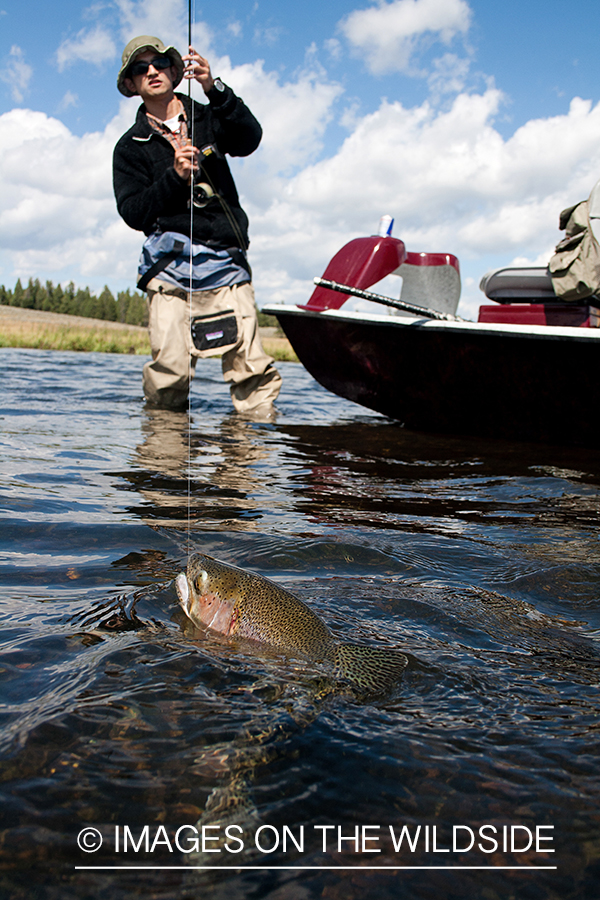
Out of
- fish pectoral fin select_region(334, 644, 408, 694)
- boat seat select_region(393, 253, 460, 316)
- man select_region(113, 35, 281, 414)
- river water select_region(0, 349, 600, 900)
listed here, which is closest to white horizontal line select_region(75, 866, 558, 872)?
river water select_region(0, 349, 600, 900)

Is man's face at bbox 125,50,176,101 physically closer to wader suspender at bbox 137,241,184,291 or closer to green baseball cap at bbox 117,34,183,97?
green baseball cap at bbox 117,34,183,97

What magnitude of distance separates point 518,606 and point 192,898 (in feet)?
4.93

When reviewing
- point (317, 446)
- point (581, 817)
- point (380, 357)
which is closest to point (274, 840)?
point (581, 817)

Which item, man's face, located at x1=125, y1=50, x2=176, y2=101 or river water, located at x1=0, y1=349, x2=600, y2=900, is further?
man's face, located at x1=125, y1=50, x2=176, y2=101

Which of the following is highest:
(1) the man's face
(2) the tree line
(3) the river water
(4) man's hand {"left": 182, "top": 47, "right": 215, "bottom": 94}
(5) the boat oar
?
(2) the tree line

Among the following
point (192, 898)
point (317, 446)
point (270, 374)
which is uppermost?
point (270, 374)

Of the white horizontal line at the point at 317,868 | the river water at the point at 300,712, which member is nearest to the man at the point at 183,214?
the river water at the point at 300,712

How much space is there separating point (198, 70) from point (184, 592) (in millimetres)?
4813

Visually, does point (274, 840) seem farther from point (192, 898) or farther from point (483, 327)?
point (483, 327)

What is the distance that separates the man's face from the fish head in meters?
5.18

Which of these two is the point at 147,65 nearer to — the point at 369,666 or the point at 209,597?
the point at 209,597

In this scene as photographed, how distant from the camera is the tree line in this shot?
285ft

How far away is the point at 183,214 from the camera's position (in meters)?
6.18

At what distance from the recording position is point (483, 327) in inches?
219
